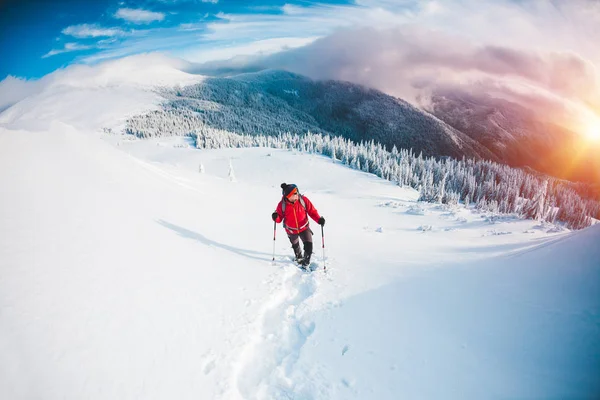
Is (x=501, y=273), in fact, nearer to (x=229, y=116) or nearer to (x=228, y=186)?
(x=228, y=186)

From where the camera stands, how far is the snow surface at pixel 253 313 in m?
3.62

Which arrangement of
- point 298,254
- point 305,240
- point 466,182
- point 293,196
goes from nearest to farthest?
point 293,196 < point 305,240 < point 298,254 < point 466,182

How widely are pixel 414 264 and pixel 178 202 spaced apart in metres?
10.5

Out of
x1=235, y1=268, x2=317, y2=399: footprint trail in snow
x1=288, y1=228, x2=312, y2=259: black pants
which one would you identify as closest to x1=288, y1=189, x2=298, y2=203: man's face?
x1=288, y1=228, x2=312, y2=259: black pants

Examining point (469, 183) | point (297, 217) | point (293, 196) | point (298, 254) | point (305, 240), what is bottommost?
point (469, 183)

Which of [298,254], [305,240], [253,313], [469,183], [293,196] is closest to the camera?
[253,313]

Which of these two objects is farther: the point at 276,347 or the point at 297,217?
the point at 297,217

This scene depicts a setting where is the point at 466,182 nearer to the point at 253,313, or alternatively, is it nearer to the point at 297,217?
the point at 297,217

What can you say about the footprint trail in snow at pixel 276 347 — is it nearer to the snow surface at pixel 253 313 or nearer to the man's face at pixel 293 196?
the snow surface at pixel 253 313

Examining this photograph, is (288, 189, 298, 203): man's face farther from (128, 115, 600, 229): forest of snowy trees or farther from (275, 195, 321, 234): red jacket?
(128, 115, 600, 229): forest of snowy trees

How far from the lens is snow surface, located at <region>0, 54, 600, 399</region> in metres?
3.62

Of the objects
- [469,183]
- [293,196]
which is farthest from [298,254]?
[469,183]

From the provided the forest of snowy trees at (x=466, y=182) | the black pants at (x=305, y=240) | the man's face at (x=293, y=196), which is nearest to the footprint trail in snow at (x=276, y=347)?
the black pants at (x=305, y=240)

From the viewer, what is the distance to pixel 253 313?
581 cm
